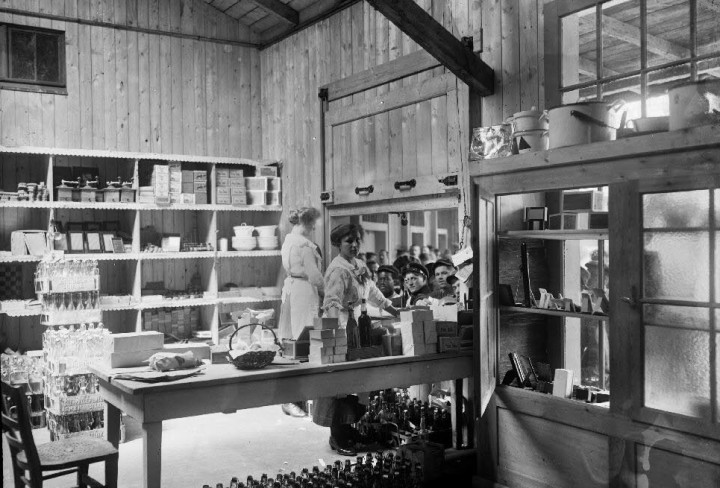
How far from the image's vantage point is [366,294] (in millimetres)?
6297

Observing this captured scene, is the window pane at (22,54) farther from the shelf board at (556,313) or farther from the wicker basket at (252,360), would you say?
the shelf board at (556,313)

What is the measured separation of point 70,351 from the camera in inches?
235

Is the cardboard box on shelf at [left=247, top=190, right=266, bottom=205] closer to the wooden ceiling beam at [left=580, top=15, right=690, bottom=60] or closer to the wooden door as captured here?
the wooden door

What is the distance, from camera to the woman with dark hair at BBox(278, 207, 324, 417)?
265 inches

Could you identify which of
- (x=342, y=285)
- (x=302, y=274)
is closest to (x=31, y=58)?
(x=302, y=274)

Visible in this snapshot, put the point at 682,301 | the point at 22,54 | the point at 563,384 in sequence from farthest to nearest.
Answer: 1. the point at 22,54
2. the point at 563,384
3. the point at 682,301

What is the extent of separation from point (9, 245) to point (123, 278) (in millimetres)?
1189

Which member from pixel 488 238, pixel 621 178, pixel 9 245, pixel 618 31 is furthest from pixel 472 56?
pixel 9 245

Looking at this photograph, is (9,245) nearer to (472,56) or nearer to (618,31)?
(472,56)

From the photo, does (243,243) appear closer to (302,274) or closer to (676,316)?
(302,274)

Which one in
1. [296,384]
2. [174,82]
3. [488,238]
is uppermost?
[174,82]

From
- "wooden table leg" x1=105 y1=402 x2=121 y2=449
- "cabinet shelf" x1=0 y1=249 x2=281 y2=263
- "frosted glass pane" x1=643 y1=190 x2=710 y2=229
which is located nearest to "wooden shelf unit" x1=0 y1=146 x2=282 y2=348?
"cabinet shelf" x1=0 y1=249 x2=281 y2=263

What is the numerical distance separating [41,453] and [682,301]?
323 cm

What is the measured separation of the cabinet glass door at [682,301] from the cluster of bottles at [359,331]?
5.50 feet
